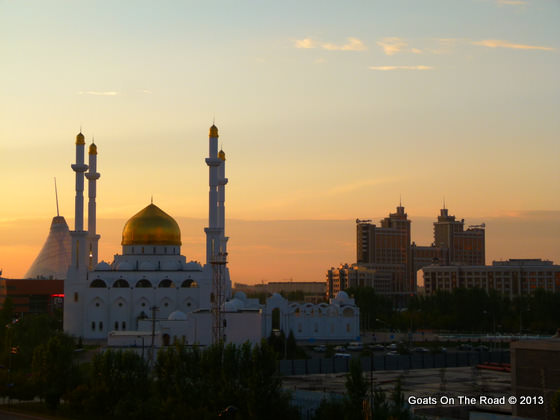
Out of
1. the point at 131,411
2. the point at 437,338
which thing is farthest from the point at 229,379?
the point at 437,338

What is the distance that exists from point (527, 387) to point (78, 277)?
44330 mm

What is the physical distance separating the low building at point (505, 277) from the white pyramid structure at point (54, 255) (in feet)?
183

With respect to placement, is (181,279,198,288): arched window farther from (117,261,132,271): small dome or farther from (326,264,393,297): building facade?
(326,264,393,297): building facade

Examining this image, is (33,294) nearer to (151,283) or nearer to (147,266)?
(147,266)

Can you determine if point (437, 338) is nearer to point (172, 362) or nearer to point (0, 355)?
point (0, 355)

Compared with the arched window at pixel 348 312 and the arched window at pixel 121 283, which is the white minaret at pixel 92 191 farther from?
the arched window at pixel 348 312

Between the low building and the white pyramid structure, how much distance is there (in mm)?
55758

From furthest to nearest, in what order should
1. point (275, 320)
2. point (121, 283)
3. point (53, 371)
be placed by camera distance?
point (275, 320)
point (121, 283)
point (53, 371)

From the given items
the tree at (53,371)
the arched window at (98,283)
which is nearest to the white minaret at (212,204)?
the arched window at (98,283)

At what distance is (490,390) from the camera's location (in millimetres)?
36500

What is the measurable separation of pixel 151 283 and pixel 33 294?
31.1m

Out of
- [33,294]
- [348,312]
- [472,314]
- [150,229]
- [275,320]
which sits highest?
[150,229]

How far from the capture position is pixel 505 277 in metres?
119

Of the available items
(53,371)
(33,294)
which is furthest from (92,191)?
(53,371)
